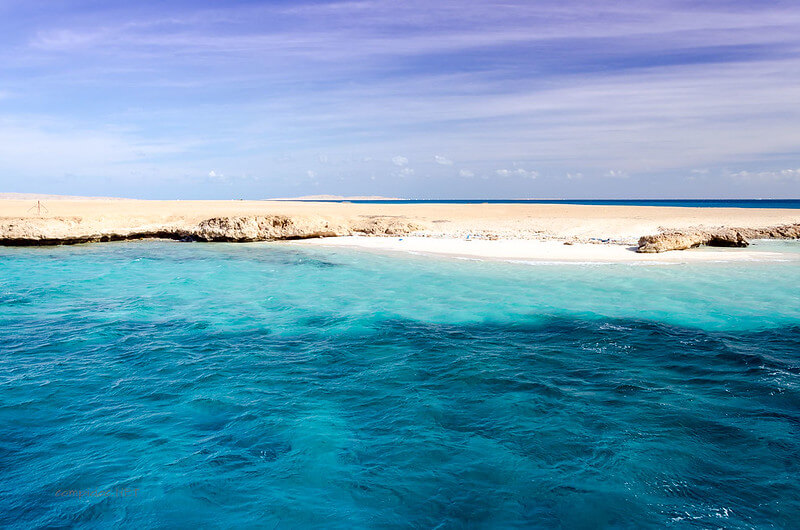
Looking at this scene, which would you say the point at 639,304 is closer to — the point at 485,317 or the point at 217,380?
the point at 485,317

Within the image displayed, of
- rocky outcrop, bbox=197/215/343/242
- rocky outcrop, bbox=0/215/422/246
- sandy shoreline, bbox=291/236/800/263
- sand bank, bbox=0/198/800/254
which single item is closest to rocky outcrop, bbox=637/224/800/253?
sandy shoreline, bbox=291/236/800/263

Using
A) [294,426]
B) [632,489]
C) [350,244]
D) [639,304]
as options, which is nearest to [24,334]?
[294,426]

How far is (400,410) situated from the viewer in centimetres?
568

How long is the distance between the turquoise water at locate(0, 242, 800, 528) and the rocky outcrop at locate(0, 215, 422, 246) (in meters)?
10.8

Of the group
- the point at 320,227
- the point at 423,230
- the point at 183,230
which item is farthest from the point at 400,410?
the point at 423,230

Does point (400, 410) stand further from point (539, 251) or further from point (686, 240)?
point (686, 240)

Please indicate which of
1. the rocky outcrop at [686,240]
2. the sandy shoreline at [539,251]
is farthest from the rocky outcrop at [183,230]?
the rocky outcrop at [686,240]

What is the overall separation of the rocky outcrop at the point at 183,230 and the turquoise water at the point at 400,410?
424 inches

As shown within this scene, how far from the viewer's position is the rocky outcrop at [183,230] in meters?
20.2

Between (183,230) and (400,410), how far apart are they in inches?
780

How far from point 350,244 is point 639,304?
13067 mm

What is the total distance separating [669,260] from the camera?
52.7 ft

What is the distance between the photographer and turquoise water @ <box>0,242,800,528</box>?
4.09 metres

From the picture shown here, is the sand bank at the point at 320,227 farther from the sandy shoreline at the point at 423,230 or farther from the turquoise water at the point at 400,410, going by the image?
the turquoise water at the point at 400,410
